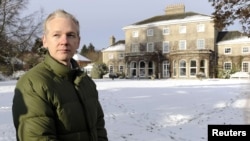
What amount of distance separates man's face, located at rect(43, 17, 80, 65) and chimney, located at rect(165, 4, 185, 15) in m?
48.7

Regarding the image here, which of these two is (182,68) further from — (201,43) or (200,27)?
(200,27)

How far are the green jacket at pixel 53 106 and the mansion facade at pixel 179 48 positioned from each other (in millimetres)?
38243

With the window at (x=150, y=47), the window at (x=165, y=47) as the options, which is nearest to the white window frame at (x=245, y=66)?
the window at (x=165, y=47)

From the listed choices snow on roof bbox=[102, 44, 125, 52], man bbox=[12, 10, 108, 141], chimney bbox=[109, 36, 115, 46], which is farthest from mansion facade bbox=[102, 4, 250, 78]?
man bbox=[12, 10, 108, 141]

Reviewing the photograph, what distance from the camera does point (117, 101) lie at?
483 inches

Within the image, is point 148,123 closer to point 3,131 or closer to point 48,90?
point 3,131

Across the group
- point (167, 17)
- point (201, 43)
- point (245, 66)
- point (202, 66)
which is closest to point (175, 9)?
point (167, 17)

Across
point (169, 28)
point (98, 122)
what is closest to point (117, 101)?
point (98, 122)

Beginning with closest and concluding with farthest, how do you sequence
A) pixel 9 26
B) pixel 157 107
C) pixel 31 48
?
pixel 157 107 → pixel 9 26 → pixel 31 48

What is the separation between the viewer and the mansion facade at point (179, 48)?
137 feet

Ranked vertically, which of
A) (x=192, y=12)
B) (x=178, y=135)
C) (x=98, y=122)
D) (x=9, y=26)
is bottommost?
(x=178, y=135)

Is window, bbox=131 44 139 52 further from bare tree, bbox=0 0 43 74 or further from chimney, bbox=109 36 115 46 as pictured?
bare tree, bbox=0 0 43 74

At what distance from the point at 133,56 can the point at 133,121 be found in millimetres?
39316

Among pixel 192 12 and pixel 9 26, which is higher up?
pixel 192 12
